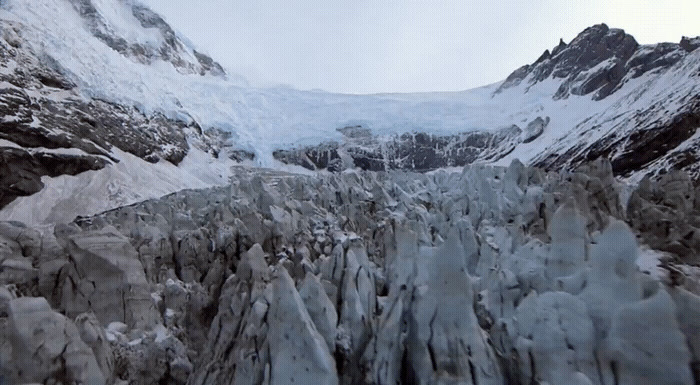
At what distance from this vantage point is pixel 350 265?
33.4 feet

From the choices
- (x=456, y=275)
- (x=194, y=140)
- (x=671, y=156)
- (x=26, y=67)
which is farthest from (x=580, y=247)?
(x=194, y=140)

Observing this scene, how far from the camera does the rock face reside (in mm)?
6723

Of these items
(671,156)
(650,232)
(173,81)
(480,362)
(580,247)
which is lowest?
(480,362)

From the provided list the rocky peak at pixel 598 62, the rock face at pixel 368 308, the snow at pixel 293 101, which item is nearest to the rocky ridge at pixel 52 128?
the snow at pixel 293 101

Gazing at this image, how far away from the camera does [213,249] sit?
16.2 m

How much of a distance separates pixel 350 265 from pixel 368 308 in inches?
46.7

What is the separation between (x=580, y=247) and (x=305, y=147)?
60017 millimetres

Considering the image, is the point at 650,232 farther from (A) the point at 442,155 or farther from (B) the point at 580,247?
(A) the point at 442,155

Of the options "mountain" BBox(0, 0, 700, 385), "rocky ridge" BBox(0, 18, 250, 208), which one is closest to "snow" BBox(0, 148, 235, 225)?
"mountain" BBox(0, 0, 700, 385)

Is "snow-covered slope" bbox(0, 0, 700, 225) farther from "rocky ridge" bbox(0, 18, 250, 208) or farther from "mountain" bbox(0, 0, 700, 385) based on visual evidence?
"mountain" bbox(0, 0, 700, 385)

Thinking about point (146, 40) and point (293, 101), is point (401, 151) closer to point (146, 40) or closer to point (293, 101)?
point (293, 101)

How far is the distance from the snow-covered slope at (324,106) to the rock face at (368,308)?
25988 millimetres

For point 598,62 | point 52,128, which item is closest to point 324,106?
point 52,128

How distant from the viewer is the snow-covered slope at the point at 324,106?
4206cm
